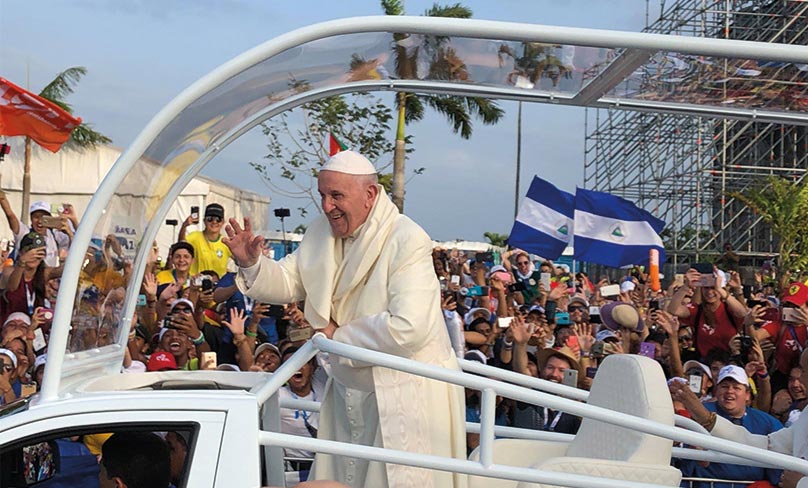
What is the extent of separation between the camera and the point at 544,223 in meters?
14.0

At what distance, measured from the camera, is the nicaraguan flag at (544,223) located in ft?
45.7

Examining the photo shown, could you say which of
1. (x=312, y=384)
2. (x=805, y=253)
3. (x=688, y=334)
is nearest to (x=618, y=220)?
A: (x=688, y=334)

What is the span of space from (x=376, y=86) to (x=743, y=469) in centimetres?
325

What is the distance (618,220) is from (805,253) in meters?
18.3

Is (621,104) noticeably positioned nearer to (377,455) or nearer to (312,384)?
(377,455)

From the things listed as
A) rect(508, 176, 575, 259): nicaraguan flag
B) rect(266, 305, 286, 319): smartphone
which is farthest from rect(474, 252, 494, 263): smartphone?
rect(266, 305, 286, 319): smartphone

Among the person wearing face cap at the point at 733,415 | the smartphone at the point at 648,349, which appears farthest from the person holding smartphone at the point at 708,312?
the person wearing face cap at the point at 733,415

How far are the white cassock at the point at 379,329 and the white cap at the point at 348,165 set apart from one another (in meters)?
0.17

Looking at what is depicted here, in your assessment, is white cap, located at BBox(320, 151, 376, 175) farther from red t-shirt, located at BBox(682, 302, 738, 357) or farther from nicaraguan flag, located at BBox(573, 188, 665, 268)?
nicaraguan flag, located at BBox(573, 188, 665, 268)

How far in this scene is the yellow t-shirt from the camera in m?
10.1

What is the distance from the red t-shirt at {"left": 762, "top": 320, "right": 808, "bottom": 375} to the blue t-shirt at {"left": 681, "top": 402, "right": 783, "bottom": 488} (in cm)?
207

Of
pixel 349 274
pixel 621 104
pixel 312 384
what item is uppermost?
pixel 621 104

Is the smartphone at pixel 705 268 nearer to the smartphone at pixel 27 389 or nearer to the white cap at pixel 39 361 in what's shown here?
the white cap at pixel 39 361

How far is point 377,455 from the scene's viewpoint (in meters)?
3.10
